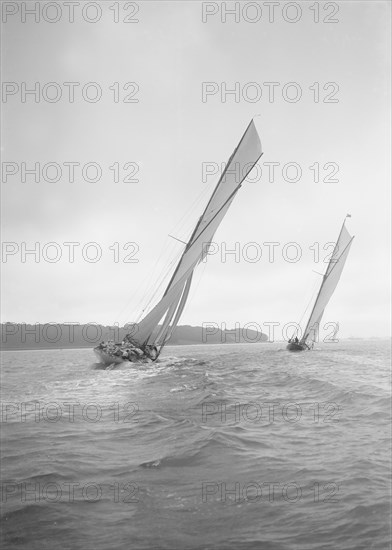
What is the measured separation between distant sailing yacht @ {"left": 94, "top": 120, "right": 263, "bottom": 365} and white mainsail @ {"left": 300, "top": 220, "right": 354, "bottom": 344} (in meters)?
35.4

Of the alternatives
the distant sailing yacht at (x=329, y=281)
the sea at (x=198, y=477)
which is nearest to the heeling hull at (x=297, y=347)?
the distant sailing yacht at (x=329, y=281)

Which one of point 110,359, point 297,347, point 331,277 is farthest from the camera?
point 297,347

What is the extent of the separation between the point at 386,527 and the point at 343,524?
0.55m

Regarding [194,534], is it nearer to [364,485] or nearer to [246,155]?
[364,485]

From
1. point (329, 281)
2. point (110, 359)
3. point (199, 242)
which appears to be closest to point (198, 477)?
point (199, 242)

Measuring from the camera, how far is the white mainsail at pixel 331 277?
205ft

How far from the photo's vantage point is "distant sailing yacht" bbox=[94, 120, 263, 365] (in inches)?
1200

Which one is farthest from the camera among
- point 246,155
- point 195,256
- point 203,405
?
point 246,155

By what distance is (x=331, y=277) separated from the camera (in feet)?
206

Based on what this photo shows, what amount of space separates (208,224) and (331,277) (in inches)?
1543

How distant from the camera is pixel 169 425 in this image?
34.4 ft

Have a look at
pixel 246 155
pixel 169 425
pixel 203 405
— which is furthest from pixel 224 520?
pixel 246 155

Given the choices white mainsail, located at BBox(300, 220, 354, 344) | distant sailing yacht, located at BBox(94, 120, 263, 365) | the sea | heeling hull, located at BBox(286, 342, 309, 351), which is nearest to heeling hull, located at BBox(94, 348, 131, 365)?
distant sailing yacht, located at BBox(94, 120, 263, 365)

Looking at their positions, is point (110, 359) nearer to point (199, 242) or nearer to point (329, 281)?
point (199, 242)
